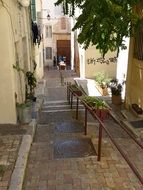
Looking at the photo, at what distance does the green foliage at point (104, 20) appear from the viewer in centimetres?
630

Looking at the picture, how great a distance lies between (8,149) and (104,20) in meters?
3.49

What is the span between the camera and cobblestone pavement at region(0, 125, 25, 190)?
496cm

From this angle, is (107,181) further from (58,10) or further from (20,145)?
(58,10)

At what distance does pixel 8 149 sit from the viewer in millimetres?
6207

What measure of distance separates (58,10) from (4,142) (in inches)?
1399

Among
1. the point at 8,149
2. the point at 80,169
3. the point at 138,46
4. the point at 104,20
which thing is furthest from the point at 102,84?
the point at 80,169

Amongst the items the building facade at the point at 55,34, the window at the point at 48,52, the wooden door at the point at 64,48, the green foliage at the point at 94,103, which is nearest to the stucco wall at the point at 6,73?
the green foliage at the point at 94,103

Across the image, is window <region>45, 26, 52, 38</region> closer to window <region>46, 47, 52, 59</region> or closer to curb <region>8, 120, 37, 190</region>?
window <region>46, 47, 52, 59</region>

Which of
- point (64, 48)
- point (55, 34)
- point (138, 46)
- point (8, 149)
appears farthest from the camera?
point (64, 48)

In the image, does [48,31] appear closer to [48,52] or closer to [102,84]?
[48,52]

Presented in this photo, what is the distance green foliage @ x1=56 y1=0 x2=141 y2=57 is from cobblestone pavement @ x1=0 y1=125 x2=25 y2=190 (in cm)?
287

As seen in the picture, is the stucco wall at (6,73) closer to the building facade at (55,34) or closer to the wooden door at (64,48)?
the building facade at (55,34)

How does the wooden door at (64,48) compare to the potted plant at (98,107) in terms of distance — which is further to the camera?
the wooden door at (64,48)

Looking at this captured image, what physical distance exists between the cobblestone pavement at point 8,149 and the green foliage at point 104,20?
2874 mm
